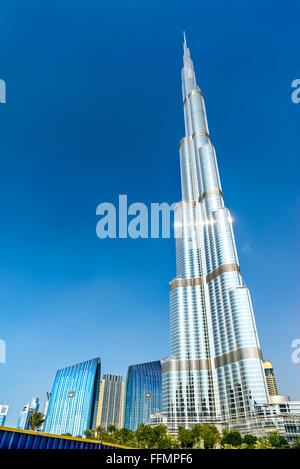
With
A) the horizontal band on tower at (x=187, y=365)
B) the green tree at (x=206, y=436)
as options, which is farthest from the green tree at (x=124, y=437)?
the horizontal band on tower at (x=187, y=365)

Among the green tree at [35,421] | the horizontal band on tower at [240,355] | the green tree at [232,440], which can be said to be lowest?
the green tree at [232,440]

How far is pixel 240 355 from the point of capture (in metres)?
161

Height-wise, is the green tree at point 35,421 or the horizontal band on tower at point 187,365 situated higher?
the horizontal band on tower at point 187,365

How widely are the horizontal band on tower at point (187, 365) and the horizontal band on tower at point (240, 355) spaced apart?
16.8 meters

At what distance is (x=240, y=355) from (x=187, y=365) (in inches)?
1749

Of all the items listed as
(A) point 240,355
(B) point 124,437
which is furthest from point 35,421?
(A) point 240,355

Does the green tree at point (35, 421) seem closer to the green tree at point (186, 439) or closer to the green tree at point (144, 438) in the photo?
the green tree at point (144, 438)

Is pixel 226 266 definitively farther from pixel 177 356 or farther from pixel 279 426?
pixel 279 426

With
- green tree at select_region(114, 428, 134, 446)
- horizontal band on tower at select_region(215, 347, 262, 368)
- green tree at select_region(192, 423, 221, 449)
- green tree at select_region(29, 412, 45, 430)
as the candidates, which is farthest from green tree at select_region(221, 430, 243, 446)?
horizontal band on tower at select_region(215, 347, 262, 368)

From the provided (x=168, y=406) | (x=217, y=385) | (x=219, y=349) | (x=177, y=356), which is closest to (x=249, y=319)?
(x=219, y=349)

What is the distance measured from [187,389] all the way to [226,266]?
79.0m

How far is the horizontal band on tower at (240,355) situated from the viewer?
516 feet

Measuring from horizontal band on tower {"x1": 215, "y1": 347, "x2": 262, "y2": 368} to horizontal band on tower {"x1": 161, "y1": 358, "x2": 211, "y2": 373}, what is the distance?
16.8 m
